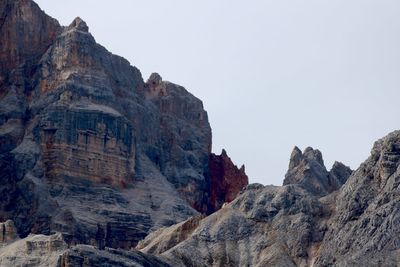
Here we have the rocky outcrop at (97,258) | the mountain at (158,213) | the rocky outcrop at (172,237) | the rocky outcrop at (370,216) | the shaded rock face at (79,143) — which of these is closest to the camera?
the rocky outcrop at (97,258)

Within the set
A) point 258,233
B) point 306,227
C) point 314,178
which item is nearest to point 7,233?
point 258,233

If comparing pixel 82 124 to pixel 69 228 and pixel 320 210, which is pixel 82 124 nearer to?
pixel 69 228

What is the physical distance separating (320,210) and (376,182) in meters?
5.55

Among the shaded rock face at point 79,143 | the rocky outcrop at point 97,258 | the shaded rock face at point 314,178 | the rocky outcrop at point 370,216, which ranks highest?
the shaded rock face at point 79,143

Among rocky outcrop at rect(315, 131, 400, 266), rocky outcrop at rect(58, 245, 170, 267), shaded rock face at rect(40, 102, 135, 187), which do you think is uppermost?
shaded rock face at rect(40, 102, 135, 187)

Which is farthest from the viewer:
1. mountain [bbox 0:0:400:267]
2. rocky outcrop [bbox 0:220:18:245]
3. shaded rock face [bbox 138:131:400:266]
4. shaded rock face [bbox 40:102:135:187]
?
shaded rock face [bbox 40:102:135:187]

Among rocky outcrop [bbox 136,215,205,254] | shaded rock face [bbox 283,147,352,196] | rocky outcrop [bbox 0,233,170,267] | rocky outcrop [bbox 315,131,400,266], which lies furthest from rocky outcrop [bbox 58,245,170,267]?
shaded rock face [bbox 283,147,352,196]

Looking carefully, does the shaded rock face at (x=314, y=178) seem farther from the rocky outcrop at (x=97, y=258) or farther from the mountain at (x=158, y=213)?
the rocky outcrop at (x=97, y=258)

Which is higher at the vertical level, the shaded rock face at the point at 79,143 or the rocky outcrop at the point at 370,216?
the shaded rock face at the point at 79,143

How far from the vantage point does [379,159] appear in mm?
159125

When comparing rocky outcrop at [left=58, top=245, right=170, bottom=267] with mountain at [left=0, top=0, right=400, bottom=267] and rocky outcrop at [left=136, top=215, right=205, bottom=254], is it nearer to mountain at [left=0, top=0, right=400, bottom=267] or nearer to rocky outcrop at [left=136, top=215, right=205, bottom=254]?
mountain at [left=0, top=0, right=400, bottom=267]

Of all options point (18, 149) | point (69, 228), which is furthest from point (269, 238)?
point (18, 149)

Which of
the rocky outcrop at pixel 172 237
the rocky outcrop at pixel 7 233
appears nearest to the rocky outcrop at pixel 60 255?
the rocky outcrop at pixel 7 233

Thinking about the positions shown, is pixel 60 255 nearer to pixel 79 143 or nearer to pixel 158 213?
pixel 158 213
